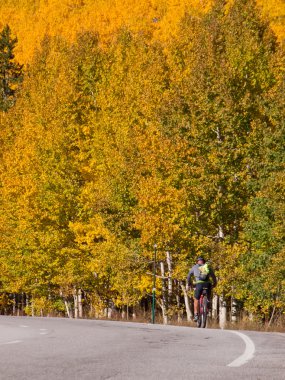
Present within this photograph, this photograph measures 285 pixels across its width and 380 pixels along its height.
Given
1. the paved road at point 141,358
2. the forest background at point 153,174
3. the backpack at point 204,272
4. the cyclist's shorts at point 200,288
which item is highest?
the forest background at point 153,174

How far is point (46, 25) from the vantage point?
93375 millimetres

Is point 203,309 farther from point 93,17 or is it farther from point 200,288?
point 93,17

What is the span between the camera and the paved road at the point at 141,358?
6953mm

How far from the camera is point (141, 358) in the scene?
27.9 feet

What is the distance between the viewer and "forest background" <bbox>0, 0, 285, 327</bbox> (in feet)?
79.3

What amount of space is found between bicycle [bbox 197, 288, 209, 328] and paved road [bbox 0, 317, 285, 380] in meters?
6.29

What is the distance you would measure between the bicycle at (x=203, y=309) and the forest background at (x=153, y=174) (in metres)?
2.48

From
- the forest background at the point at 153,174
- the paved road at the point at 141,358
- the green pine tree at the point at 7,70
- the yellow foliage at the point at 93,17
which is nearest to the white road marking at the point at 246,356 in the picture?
the paved road at the point at 141,358

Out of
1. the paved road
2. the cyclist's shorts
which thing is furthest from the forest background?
the paved road

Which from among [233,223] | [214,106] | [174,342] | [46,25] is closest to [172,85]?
[214,106]

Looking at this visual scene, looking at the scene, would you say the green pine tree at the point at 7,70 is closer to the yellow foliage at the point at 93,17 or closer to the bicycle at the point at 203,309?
the yellow foliage at the point at 93,17

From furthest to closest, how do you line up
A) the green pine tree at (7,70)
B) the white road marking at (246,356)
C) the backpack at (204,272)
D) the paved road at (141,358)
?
the green pine tree at (7,70)
the backpack at (204,272)
the white road marking at (246,356)
the paved road at (141,358)

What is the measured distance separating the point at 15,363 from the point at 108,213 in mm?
19471

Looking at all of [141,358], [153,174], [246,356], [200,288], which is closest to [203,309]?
[200,288]
